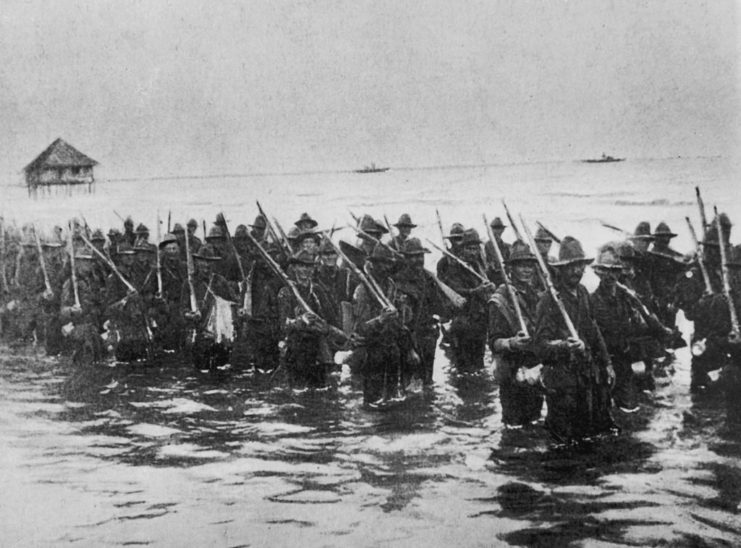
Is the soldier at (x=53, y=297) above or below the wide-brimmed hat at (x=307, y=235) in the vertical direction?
below

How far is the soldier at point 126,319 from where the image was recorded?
33.6 feet

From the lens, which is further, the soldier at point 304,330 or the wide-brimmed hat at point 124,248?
the wide-brimmed hat at point 124,248

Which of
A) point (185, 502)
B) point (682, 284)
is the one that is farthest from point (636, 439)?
point (185, 502)

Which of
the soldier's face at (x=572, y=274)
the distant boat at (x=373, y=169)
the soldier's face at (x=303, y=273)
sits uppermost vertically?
the distant boat at (x=373, y=169)

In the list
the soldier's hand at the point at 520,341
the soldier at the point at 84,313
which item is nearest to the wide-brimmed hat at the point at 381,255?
the soldier's hand at the point at 520,341

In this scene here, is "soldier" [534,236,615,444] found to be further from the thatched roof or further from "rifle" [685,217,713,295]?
the thatched roof

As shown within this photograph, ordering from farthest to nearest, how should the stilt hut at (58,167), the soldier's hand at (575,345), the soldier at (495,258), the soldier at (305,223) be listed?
the soldier at (495,258) < the soldier at (305,223) < the stilt hut at (58,167) < the soldier's hand at (575,345)

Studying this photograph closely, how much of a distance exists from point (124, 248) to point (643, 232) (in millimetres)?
6624

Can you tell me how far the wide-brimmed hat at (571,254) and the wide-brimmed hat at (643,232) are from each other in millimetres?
1282

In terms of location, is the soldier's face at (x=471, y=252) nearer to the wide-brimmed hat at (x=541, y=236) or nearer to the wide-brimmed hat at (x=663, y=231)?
the wide-brimmed hat at (x=541, y=236)

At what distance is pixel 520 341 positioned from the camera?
21.1 feet

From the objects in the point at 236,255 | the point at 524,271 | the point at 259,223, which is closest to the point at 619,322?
the point at 524,271

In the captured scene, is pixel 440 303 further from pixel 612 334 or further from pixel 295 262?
pixel 612 334

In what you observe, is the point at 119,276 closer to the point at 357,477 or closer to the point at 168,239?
the point at 168,239
